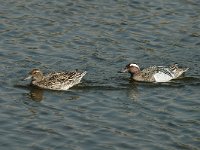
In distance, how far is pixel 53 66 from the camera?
72.1 ft

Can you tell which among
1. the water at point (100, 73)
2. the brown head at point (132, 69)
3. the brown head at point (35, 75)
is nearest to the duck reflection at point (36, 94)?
the water at point (100, 73)

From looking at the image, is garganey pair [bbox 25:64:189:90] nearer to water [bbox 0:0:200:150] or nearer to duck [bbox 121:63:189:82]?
duck [bbox 121:63:189:82]

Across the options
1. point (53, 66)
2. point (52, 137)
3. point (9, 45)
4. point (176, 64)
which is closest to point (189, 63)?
point (176, 64)

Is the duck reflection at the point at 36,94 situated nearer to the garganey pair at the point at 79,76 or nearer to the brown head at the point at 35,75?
the garganey pair at the point at 79,76

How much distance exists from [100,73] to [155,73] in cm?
160

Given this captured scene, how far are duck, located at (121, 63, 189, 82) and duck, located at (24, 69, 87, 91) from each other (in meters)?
1.72

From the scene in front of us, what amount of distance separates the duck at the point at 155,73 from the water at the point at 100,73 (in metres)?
0.30

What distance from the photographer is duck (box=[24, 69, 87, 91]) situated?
20.4 meters

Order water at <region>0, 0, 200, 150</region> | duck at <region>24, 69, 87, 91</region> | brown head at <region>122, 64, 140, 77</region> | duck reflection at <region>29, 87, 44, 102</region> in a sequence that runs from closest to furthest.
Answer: water at <region>0, 0, 200, 150</region> < duck reflection at <region>29, 87, 44, 102</region> < duck at <region>24, 69, 87, 91</region> < brown head at <region>122, 64, 140, 77</region>

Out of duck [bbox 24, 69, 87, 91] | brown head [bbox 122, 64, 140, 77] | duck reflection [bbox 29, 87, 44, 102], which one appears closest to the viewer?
duck reflection [bbox 29, 87, 44, 102]

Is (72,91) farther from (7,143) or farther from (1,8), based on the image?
(1,8)

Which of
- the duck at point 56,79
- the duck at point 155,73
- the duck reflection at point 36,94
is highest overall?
the duck at point 155,73

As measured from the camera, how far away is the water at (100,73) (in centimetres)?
1659

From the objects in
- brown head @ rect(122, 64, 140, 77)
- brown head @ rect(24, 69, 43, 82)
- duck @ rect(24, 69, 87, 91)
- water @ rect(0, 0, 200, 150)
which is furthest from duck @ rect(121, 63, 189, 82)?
brown head @ rect(24, 69, 43, 82)
